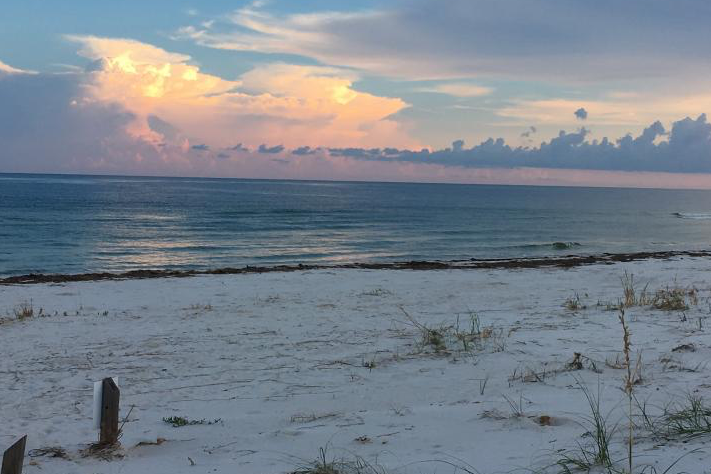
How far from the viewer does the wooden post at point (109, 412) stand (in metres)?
4.45

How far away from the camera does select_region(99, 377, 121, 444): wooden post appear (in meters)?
4.45

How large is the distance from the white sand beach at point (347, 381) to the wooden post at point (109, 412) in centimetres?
18

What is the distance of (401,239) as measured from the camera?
1384 inches

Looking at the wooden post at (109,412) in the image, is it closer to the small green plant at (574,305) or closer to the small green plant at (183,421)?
the small green plant at (183,421)

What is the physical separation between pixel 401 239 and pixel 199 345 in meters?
27.3

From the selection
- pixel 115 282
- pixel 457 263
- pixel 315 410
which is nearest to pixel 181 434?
pixel 315 410

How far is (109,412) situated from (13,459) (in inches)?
39.1

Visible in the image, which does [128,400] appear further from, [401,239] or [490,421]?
[401,239]

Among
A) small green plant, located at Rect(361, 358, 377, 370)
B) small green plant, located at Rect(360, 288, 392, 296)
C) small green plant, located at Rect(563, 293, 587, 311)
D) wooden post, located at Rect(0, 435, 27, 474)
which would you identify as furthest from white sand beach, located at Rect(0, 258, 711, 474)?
small green plant, located at Rect(360, 288, 392, 296)

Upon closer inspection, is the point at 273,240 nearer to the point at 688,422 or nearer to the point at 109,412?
the point at 109,412

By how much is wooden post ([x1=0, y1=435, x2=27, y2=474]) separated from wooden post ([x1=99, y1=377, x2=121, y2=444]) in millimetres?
833

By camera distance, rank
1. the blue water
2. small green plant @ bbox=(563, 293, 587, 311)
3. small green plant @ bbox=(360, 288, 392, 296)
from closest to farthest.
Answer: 1. small green plant @ bbox=(563, 293, 587, 311)
2. small green plant @ bbox=(360, 288, 392, 296)
3. the blue water

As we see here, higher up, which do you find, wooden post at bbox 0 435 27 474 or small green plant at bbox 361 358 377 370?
wooden post at bbox 0 435 27 474

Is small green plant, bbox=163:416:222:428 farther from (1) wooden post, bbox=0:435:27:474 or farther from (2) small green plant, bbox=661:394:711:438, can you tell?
(2) small green plant, bbox=661:394:711:438
